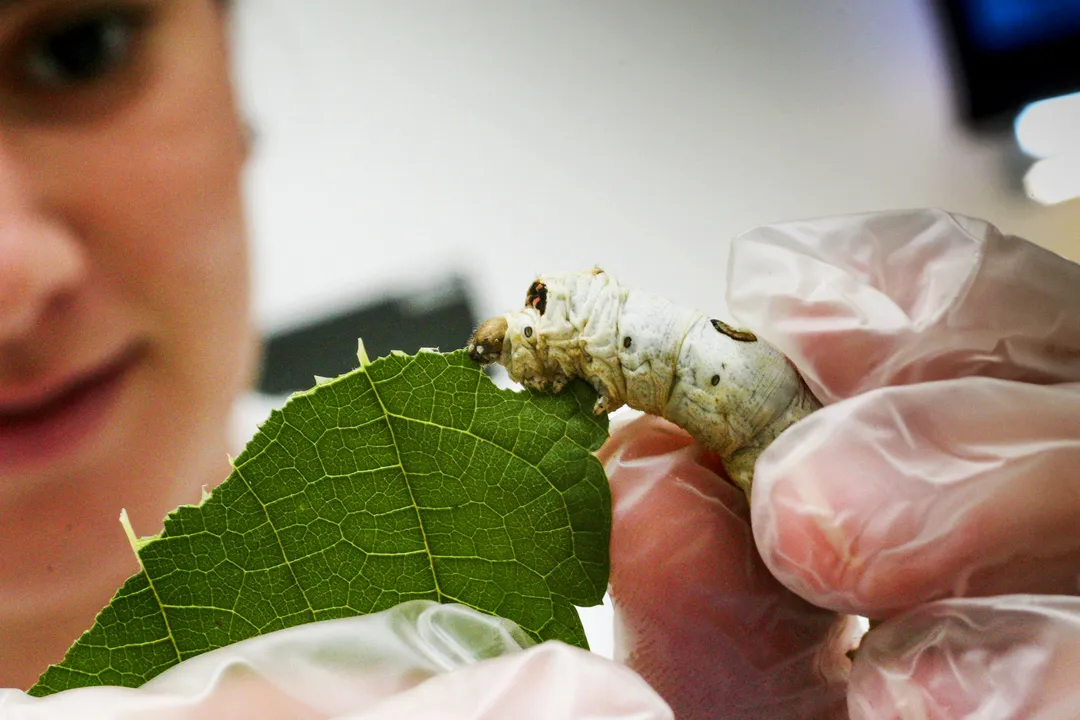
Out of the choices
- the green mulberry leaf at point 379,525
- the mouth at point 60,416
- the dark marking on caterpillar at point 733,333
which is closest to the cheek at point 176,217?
the mouth at point 60,416

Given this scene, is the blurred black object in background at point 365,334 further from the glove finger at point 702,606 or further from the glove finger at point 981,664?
the glove finger at point 981,664

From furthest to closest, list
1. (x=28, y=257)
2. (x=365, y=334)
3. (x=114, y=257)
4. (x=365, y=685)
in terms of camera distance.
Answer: (x=365, y=334)
(x=114, y=257)
(x=28, y=257)
(x=365, y=685)

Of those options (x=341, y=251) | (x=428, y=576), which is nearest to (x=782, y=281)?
(x=428, y=576)

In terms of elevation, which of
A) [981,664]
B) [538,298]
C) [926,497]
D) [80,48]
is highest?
[80,48]

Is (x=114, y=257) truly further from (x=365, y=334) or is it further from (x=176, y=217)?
(x=365, y=334)

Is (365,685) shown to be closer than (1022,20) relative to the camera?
Yes

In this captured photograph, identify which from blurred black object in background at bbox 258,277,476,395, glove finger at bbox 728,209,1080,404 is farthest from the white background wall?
glove finger at bbox 728,209,1080,404

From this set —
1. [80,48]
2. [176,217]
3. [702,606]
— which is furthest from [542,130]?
[702,606]
